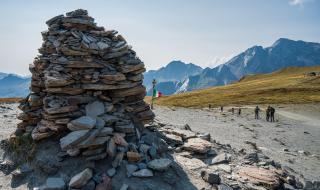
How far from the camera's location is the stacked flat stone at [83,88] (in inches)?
850

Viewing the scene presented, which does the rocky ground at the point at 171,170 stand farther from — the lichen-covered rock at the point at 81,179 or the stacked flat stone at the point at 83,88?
the stacked flat stone at the point at 83,88

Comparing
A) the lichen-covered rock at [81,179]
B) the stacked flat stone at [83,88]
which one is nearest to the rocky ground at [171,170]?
the lichen-covered rock at [81,179]

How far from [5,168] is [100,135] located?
7232 millimetres

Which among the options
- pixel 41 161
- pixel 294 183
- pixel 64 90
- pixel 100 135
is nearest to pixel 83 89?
pixel 64 90

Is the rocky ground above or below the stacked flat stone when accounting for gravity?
below

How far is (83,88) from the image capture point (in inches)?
910

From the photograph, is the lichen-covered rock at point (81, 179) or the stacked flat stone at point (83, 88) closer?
the lichen-covered rock at point (81, 179)

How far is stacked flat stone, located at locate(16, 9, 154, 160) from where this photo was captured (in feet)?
70.8

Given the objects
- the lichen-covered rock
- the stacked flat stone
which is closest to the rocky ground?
the lichen-covered rock

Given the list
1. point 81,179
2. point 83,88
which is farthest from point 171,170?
point 83,88

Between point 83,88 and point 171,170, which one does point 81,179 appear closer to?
point 171,170

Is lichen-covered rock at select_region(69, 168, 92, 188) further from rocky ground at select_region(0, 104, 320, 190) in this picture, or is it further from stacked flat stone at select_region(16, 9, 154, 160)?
stacked flat stone at select_region(16, 9, 154, 160)

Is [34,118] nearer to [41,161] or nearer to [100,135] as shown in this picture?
[41,161]

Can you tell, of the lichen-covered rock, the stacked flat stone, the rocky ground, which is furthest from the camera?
the stacked flat stone
